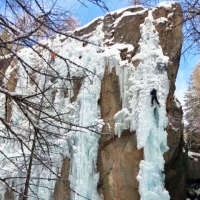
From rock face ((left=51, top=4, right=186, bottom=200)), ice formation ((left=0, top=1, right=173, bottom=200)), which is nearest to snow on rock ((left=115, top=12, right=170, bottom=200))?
ice formation ((left=0, top=1, right=173, bottom=200))

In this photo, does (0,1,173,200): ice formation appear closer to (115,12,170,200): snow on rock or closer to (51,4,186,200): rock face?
(115,12,170,200): snow on rock

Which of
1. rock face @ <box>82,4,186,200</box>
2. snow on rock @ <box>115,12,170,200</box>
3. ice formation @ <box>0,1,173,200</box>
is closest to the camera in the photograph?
snow on rock @ <box>115,12,170,200</box>

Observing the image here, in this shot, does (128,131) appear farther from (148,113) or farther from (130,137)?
(148,113)

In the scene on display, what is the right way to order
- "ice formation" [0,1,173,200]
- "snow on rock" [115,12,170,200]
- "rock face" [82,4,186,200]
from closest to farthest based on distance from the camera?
"snow on rock" [115,12,170,200]
"ice formation" [0,1,173,200]
"rock face" [82,4,186,200]

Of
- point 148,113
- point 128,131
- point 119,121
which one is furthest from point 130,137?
point 148,113

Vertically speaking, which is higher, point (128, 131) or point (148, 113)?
point (148, 113)

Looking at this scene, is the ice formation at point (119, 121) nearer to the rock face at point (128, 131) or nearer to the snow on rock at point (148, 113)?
the snow on rock at point (148, 113)

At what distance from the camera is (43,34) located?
1.60 meters

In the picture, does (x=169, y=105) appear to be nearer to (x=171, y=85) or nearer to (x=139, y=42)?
(x=171, y=85)

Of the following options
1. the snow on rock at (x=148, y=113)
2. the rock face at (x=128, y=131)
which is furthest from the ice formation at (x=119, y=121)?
the rock face at (x=128, y=131)

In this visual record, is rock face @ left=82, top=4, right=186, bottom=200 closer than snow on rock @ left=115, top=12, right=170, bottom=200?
No

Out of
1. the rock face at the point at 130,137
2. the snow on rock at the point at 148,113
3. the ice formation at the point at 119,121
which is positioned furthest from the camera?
the rock face at the point at 130,137

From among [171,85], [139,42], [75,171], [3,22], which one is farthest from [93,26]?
[3,22]

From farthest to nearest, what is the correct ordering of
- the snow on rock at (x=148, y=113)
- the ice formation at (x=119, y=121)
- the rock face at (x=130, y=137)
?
the rock face at (x=130, y=137) < the ice formation at (x=119, y=121) < the snow on rock at (x=148, y=113)
